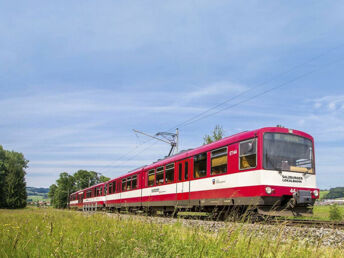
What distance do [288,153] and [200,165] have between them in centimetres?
343

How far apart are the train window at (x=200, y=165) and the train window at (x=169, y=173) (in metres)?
2.22

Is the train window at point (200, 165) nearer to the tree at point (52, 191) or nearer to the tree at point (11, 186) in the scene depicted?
the tree at point (11, 186)

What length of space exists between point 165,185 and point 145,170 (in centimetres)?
329

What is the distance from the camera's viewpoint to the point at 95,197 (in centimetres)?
3441

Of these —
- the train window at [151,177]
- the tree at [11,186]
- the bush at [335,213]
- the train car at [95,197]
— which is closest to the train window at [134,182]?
the train window at [151,177]

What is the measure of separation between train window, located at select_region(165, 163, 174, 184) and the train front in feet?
19.0

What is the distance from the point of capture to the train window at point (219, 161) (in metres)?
11.7

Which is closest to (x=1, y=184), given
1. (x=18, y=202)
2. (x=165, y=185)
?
(x=18, y=202)

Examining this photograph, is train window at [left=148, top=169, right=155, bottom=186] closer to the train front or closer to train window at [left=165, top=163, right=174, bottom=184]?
train window at [left=165, top=163, right=174, bottom=184]

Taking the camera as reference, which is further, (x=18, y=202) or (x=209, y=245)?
(x=18, y=202)

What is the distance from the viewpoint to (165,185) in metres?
16.2

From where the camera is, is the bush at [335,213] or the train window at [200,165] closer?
the train window at [200,165]

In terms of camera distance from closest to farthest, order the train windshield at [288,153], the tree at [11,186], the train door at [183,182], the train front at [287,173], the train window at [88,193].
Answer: the train front at [287,173] < the train windshield at [288,153] < the train door at [183,182] < the train window at [88,193] < the tree at [11,186]

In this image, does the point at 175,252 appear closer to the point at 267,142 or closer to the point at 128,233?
the point at 128,233
